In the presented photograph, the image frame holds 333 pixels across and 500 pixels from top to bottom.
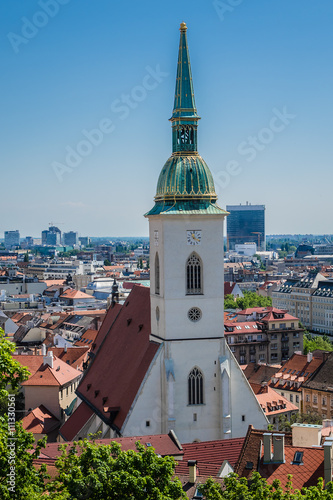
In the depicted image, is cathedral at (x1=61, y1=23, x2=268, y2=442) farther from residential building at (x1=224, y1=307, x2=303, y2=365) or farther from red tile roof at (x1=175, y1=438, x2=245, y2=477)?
residential building at (x1=224, y1=307, x2=303, y2=365)

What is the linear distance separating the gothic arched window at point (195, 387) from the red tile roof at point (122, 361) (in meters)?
2.70

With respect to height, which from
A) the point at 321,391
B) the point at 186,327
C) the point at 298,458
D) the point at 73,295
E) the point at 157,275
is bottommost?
the point at 321,391

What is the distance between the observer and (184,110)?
50.6m

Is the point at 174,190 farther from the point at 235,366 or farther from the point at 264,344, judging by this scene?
the point at 264,344

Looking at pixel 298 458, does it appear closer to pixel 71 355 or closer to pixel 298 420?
pixel 298 420

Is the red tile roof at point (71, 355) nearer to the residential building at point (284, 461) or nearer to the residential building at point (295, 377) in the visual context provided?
the residential building at point (295, 377)

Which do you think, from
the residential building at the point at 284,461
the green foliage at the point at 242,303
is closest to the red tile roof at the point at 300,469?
the residential building at the point at 284,461

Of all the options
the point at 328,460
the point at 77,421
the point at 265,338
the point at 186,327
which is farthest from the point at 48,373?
the point at 265,338

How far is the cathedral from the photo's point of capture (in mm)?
48562

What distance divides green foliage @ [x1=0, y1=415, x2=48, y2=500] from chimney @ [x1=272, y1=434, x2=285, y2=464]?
12.5m

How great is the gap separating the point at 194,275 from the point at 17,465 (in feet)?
81.0

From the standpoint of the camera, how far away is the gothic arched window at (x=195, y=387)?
161 feet

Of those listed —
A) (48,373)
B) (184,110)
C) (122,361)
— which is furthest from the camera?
(48,373)

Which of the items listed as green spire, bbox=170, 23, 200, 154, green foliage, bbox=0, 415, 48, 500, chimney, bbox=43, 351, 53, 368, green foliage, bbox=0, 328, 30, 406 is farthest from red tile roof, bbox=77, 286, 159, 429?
green foliage, bbox=0, 328, 30, 406
